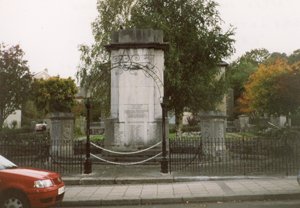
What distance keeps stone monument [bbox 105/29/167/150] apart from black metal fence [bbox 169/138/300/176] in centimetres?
165

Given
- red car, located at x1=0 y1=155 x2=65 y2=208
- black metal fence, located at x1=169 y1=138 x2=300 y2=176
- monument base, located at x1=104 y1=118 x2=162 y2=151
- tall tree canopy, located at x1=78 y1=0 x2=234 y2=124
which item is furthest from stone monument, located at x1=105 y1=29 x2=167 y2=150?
tall tree canopy, located at x1=78 y1=0 x2=234 y2=124

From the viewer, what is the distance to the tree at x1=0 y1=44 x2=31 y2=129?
39.1 m

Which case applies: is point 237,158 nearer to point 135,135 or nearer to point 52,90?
point 135,135

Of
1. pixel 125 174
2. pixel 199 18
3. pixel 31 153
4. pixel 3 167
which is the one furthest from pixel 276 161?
pixel 199 18

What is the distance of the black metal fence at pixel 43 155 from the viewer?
17248 millimetres

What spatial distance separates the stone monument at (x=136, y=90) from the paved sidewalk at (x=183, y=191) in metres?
4.64

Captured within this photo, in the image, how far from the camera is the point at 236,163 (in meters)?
18.2

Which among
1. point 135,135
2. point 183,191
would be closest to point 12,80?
point 135,135

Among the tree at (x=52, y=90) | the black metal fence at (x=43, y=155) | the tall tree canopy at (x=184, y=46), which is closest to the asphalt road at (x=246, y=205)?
the black metal fence at (x=43, y=155)

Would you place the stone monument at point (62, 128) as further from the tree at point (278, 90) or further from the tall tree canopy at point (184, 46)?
the tree at point (278, 90)

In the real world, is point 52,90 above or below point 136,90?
above

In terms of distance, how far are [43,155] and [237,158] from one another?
27.8 feet

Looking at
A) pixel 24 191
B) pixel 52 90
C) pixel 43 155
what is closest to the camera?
pixel 24 191

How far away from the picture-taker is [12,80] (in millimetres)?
39344
